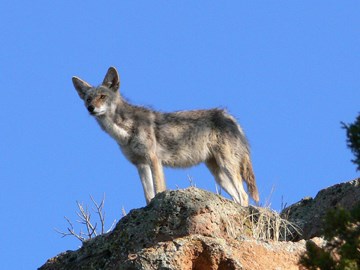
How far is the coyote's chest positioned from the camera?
17938 mm

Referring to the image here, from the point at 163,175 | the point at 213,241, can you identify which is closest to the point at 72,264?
the point at 213,241

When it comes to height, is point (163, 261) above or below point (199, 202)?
below

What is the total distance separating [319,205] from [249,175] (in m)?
6.07

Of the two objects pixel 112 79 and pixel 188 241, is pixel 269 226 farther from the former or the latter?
pixel 112 79

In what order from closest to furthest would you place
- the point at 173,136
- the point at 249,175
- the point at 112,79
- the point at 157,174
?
the point at 157,174 < the point at 173,136 < the point at 249,175 < the point at 112,79

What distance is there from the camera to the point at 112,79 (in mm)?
18984

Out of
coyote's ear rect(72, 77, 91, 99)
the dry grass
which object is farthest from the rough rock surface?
coyote's ear rect(72, 77, 91, 99)

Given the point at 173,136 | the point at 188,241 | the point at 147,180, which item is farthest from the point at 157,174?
the point at 188,241

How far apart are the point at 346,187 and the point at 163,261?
333 cm

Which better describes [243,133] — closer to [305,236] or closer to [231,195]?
[231,195]

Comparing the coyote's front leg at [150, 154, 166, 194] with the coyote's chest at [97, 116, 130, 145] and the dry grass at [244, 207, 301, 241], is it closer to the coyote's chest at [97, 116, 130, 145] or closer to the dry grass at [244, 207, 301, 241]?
the coyote's chest at [97, 116, 130, 145]

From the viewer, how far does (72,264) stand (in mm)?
11078

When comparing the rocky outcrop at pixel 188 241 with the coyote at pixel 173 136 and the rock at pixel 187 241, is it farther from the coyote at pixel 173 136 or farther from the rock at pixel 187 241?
the coyote at pixel 173 136

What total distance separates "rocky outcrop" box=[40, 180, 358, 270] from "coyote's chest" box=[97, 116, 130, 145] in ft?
21.0
